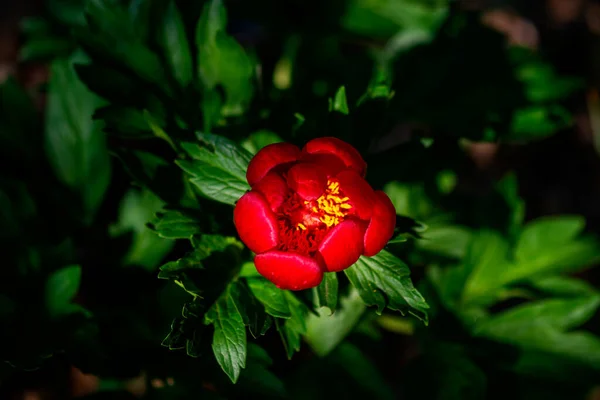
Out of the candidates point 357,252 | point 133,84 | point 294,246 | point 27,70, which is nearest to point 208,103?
point 133,84

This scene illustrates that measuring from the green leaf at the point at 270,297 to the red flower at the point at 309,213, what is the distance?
17 cm

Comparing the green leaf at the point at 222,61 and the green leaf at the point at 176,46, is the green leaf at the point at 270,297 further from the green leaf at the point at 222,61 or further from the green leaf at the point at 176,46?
the green leaf at the point at 176,46

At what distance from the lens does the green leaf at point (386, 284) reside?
139cm

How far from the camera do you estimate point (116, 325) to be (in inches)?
75.8

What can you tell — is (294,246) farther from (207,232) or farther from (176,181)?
(176,181)

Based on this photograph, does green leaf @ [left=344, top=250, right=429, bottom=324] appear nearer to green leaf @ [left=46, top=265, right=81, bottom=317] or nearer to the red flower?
the red flower

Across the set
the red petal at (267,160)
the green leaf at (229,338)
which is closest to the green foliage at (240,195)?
the green leaf at (229,338)

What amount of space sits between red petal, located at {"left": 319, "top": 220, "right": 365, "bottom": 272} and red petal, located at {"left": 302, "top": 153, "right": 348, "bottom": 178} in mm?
132

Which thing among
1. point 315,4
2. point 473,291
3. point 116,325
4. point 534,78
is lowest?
point 473,291

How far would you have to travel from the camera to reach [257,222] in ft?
4.25

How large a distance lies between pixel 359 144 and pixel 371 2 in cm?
158

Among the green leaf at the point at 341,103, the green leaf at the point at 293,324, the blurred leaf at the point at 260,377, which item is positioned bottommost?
the blurred leaf at the point at 260,377

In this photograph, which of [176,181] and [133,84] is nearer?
[176,181]

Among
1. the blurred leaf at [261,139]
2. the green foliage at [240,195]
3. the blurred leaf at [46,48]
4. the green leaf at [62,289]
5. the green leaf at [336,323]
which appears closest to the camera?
the green foliage at [240,195]
